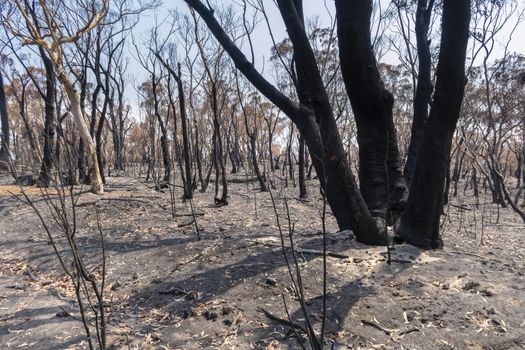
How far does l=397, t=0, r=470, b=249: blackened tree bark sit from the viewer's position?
3.41 metres

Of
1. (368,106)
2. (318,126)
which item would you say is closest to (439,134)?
(368,106)

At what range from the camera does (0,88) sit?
1229 cm

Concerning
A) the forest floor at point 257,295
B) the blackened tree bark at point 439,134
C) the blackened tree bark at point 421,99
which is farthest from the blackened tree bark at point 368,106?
the blackened tree bark at point 421,99

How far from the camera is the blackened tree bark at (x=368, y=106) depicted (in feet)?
13.2

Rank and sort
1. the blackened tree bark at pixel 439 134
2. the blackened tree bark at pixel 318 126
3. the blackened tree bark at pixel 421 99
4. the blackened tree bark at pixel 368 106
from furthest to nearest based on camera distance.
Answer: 1. the blackened tree bark at pixel 421 99
2. the blackened tree bark at pixel 368 106
3. the blackened tree bark at pixel 318 126
4. the blackened tree bark at pixel 439 134

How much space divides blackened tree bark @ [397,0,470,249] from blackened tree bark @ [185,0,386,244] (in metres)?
Result: 0.44

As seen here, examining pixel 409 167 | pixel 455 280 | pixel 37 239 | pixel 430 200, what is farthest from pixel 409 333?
pixel 37 239

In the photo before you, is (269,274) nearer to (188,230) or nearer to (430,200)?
(430,200)

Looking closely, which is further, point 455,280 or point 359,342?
point 455,280

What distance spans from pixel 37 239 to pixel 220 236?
2.83m

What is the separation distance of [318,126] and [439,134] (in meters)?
1.20

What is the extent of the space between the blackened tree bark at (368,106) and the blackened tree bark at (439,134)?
307 mm

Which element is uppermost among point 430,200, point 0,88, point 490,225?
point 0,88

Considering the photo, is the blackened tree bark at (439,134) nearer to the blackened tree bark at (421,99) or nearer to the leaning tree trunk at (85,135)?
the blackened tree bark at (421,99)
